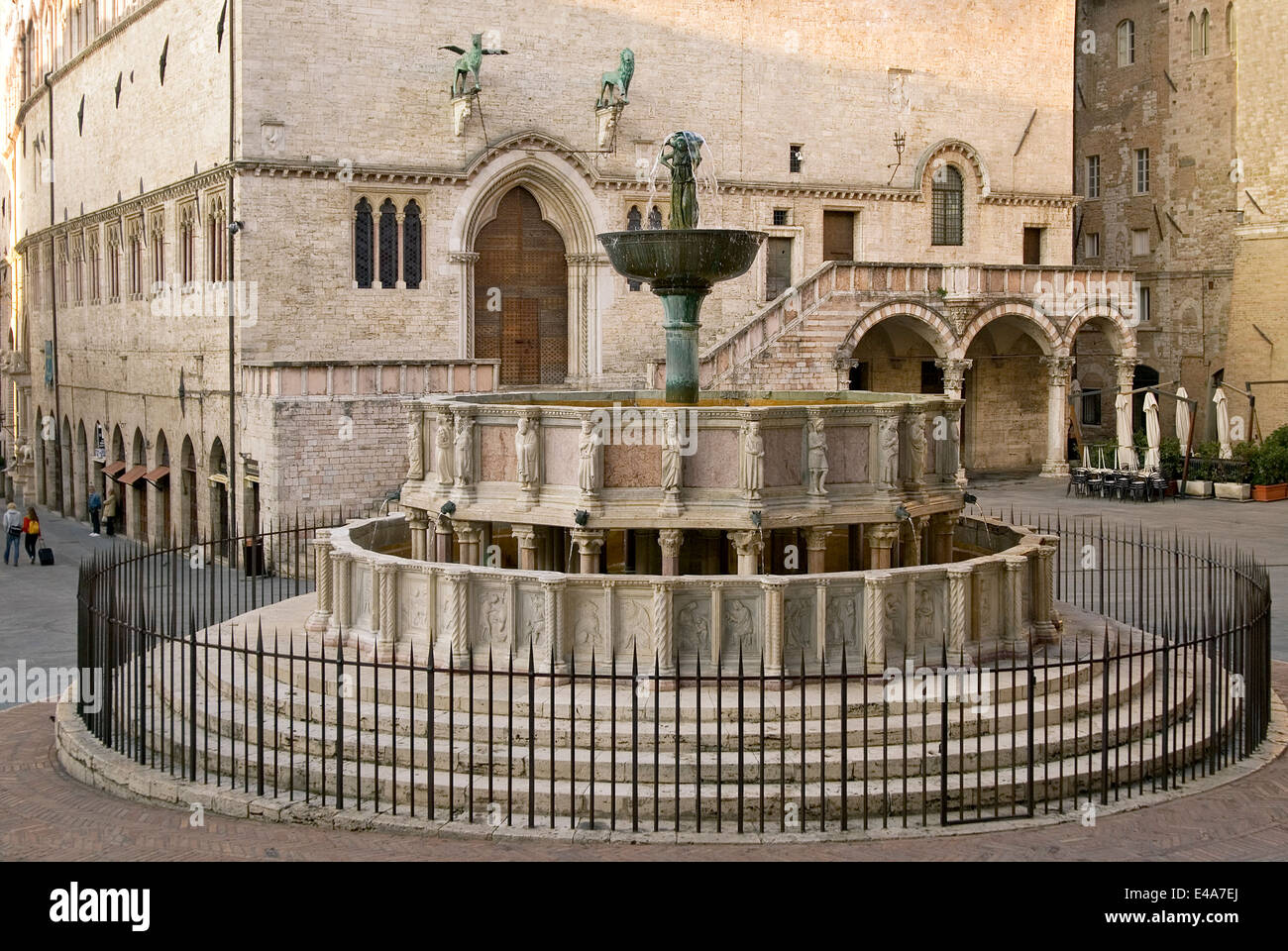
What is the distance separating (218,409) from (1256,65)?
1012 inches

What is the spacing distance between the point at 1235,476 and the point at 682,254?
2085 cm

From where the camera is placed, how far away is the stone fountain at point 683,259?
48.2 ft

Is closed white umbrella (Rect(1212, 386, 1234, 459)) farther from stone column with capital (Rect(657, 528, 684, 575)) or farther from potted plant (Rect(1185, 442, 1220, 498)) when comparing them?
stone column with capital (Rect(657, 528, 684, 575))

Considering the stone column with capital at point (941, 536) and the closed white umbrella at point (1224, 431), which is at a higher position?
the closed white umbrella at point (1224, 431)

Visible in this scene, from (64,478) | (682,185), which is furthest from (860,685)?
(64,478)

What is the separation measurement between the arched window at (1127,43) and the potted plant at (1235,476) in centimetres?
1616

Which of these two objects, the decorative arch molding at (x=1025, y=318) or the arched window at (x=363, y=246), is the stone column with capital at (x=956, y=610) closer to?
the arched window at (x=363, y=246)

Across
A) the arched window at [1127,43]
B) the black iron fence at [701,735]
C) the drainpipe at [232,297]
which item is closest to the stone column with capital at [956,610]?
the black iron fence at [701,735]

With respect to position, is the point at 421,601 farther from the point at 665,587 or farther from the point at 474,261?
the point at 474,261

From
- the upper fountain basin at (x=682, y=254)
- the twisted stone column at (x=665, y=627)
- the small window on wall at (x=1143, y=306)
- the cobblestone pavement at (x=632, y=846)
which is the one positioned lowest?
the cobblestone pavement at (x=632, y=846)

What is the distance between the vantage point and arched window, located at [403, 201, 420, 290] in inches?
1242

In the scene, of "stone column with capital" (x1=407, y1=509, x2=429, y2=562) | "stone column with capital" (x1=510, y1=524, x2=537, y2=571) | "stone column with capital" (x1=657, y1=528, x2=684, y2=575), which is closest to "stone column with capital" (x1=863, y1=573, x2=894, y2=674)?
"stone column with capital" (x1=657, y1=528, x2=684, y2=575)

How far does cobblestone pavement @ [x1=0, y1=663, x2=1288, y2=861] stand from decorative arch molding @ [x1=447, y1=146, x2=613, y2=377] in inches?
849

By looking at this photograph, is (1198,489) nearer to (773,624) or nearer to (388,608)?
(773,624)
